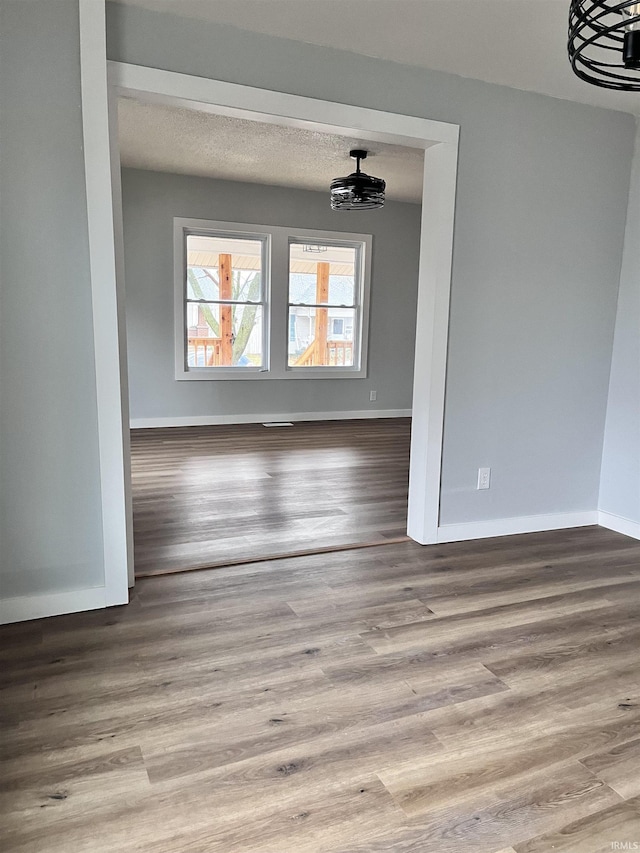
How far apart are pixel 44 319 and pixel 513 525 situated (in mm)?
2733

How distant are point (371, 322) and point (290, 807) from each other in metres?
6.44

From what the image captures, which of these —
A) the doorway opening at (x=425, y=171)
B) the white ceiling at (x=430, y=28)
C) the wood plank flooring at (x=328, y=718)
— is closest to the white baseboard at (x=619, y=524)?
the wood plank flooring at (x=328, y=718)

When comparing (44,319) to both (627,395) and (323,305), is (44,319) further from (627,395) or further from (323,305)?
(323,305)

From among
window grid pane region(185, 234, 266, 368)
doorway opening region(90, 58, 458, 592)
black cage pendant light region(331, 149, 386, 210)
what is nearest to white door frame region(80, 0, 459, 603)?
doorway opening region(90, 58, 458, 592)

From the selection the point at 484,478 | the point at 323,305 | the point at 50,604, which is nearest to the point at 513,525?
the point at 484,478

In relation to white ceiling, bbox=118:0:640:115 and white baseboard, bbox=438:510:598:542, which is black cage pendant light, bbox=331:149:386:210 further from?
white baseboard, bbox=438:510:598:542

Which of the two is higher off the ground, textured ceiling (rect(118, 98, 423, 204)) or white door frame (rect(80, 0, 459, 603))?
textured ceiling (rect(118, 98, 423, 204))

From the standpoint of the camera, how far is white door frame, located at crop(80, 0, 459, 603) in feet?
7.52

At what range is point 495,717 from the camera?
1887mm

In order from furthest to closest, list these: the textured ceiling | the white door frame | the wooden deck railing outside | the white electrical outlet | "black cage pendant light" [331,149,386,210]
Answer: the wooden deck railing outside, "black cage pendant light" [331,149,386,210], the textured ceiling, the white electrical outlet, the white door frame

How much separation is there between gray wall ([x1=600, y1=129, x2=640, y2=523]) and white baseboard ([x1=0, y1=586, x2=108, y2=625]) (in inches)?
117

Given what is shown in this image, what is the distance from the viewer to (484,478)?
3.44 m

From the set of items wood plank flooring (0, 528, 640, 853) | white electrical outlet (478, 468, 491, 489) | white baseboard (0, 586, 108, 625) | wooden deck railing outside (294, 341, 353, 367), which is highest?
wooden deck railing outside (294, 341, 353, 367)

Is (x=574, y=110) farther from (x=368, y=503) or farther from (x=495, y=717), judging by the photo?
Answer: (x=495, y=717)
